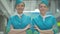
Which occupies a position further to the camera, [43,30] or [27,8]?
[27,8]

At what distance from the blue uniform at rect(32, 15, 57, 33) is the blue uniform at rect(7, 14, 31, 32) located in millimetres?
69

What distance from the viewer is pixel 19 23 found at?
2.01m

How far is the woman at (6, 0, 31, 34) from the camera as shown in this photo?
1.99m

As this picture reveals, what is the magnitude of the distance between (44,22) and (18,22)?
0.25m

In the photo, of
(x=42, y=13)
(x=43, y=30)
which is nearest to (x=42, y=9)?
(x=42, y=13)

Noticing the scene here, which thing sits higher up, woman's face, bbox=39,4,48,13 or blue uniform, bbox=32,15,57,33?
woman's face, bbox=39,4,48,13

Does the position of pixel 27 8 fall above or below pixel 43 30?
above

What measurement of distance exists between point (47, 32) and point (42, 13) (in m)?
0.20

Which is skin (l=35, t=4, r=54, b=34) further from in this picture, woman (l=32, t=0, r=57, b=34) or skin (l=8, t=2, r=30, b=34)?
skin (l=8, t=2, r=30, b=34)

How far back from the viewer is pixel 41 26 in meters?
2.00

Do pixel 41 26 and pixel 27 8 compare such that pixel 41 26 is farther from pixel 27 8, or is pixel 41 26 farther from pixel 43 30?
pixel 27 8

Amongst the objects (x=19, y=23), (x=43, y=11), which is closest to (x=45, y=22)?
(x=43, y=11)

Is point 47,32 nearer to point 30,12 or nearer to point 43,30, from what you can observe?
point 43,30

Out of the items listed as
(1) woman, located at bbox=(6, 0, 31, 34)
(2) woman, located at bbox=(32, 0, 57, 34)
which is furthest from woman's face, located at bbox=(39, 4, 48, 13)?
(1) woman, located at bbox=(6, 0, 31, 34)
